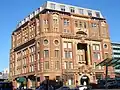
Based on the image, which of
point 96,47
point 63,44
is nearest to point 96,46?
point 96,47

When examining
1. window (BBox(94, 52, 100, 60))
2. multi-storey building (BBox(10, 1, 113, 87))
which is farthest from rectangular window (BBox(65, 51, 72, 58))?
window (BBox(94, 52, 100, 60))

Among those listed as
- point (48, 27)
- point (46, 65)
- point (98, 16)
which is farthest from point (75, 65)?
point (98, 16)

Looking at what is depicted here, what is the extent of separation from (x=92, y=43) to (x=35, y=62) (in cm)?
2066

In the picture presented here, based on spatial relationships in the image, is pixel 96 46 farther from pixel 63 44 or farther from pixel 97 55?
pixel 63 44

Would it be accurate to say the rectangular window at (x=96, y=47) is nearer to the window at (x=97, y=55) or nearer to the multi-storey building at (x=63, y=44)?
the multi-storey building at (x=63, y=44)

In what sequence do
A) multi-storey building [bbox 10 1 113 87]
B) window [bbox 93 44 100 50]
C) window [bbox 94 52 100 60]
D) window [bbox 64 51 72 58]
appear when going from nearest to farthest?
1. multi-storey building [bbox 10 1 113 87]
2. window [bbox 64 51 72 58]
3. window [bbox 94 52 100 60]
4. window [bbox 93 44 100 50]

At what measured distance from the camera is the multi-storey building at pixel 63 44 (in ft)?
248

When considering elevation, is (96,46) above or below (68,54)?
above

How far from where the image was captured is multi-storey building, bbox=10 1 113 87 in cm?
7562

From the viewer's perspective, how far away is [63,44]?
259 ft

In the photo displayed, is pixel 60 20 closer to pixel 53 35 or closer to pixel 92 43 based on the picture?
pixel 53 35

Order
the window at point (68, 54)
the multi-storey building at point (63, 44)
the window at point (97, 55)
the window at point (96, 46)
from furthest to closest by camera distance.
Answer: the window at point (96, 46)
the window at point (97, 55)
the window at point (68, 54)
the multi-storey building at point (63, 44)

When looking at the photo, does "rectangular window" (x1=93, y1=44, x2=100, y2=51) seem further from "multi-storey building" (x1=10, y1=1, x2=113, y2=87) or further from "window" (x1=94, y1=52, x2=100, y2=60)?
"window" (x1=94, y1=52, x2=100, y2=60)

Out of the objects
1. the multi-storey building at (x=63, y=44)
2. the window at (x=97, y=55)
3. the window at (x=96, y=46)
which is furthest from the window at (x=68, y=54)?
the window at (x=96, y=46)
